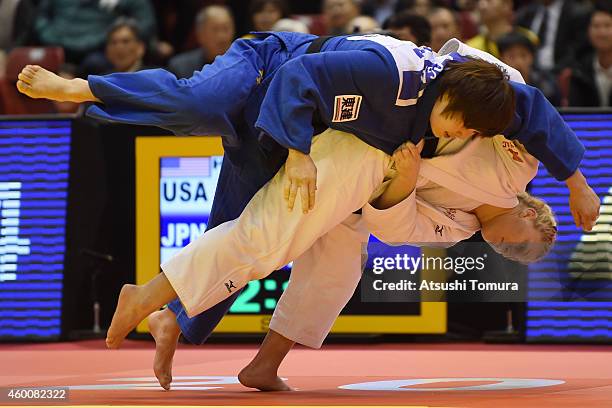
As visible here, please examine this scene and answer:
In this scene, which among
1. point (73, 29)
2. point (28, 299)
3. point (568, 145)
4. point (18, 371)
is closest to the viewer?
point (568, 145)

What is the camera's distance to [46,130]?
5480 mm

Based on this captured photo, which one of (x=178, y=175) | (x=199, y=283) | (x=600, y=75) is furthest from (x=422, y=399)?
(x=600, y=75)

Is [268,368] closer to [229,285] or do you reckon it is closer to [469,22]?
[229,285]

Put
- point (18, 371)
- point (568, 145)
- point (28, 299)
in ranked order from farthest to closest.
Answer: point (28, 299) < point (18, 371) < point (568, 145)

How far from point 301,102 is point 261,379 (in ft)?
3.13

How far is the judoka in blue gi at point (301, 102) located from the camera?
10.4ft

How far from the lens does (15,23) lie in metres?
8.51

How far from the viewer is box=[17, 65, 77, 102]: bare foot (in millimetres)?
3305

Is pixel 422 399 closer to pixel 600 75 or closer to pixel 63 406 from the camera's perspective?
pixel 63 406

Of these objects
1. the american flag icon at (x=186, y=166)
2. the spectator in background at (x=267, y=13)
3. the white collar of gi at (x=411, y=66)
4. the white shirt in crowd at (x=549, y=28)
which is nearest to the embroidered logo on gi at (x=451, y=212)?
the white collar of gi at (x=411, y=66)

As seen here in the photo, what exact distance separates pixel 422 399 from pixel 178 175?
2.40 m

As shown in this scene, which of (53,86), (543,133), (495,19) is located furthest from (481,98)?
(495,19)

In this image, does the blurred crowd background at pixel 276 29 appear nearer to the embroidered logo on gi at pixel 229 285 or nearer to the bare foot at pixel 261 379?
the bare foot at pixel 261 379

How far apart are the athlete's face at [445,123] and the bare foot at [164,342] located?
1023 millimetres
